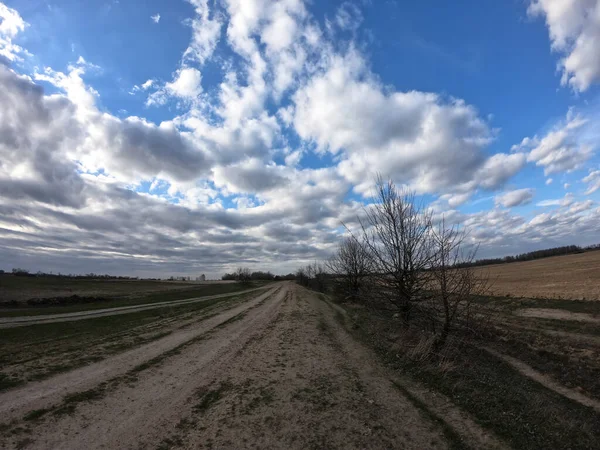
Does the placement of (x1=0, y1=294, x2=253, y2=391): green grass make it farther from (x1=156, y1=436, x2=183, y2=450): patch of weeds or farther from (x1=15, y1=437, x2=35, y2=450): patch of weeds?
(x1=156, y1=436, x2=183, y2=450): patch of weeds

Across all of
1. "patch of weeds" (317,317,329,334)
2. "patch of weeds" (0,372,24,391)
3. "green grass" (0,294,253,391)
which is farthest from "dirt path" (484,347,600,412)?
Result: "patch of weeds" (0,372,24,391)

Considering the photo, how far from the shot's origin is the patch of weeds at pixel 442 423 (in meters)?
5.27

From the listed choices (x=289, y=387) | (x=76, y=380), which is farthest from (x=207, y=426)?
(x=76, y=380)

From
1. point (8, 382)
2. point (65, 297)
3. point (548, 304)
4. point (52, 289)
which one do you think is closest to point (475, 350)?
point (8, 382)

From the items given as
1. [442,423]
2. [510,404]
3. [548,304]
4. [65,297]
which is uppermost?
[65,297]

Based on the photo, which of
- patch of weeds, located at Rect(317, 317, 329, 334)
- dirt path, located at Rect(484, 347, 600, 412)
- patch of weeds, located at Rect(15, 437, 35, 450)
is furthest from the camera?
patch of weeds, located at Rect(317, 317, 329, 334)

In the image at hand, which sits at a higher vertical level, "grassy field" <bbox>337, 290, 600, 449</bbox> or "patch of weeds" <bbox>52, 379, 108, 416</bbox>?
"patch of weeds" <bbox>52, 379, 108, 416</bbox>

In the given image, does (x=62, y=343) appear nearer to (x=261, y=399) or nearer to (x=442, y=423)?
(x=261, y=399)

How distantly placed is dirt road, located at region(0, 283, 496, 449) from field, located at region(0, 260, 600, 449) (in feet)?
0.11

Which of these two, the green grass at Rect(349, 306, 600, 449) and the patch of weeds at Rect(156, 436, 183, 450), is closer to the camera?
the patch of weeds at Rect(156, 436, 183, 450)

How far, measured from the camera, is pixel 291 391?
25.7 feet

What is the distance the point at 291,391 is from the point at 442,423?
129 inches

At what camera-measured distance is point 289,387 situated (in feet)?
26.7

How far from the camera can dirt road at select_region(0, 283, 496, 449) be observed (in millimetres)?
5391
